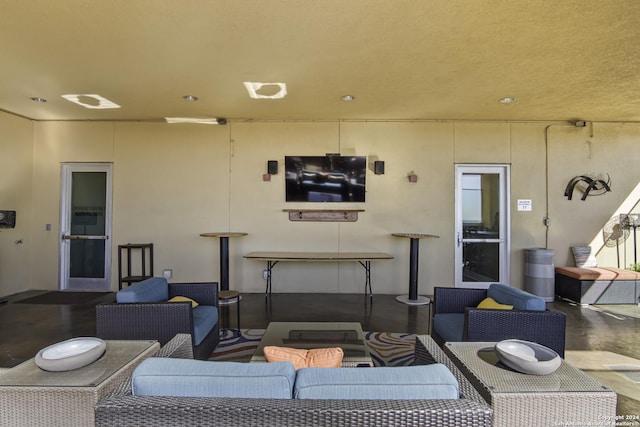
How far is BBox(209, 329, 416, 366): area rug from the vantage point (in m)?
2.89

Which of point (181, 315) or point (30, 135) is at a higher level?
point (30, 135)

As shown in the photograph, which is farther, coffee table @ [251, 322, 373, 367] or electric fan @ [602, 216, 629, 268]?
electric fan @ [602, 216, 629, 268]

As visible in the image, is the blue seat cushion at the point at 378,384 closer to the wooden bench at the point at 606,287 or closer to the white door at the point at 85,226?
the wooden bench at the point at 606,287

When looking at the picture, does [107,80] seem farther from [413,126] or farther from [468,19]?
[413,126]

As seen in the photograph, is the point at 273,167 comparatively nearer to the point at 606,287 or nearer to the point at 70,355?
the point at 70,355

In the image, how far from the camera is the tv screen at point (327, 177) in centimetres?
546

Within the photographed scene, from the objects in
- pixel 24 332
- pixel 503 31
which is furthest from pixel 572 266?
pixel 24 332

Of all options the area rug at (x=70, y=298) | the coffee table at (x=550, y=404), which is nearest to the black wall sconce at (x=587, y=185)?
the coffee table at (x=550, y=404)

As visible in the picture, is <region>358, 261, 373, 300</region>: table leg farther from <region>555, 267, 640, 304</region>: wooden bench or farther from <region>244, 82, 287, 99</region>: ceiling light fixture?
Result: <region>555, 267, 640, 304</region>: wooden bench

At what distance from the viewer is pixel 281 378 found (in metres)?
1.13

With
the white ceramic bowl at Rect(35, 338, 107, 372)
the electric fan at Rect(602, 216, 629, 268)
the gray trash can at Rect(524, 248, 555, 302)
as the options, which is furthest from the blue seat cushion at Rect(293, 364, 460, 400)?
the electric fan at Rect(602, 216, 629, 268)

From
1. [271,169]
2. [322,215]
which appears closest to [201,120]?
[271,169]

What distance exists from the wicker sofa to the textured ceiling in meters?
2.61

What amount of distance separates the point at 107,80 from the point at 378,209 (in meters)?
4.14
